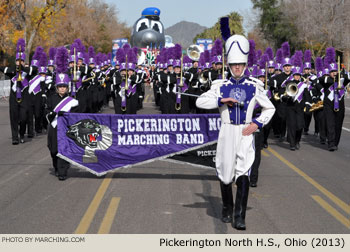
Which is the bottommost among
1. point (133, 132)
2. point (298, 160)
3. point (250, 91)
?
point (298, 160)

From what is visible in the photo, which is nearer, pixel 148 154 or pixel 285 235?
Answer: pixel 285 235

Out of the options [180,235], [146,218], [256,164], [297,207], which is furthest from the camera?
[256,164]

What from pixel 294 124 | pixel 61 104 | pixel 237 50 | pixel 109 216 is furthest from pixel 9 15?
pixel 237 50

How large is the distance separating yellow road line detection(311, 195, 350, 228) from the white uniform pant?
1432 millimetres

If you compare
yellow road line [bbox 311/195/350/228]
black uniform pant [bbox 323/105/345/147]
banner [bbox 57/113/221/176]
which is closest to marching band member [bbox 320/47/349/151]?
black uniform pant [bbox 323/105/345/147]

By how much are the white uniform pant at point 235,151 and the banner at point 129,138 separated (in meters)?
3.15

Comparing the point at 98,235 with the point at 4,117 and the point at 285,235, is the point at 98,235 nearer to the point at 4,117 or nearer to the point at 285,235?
the point at 285,235

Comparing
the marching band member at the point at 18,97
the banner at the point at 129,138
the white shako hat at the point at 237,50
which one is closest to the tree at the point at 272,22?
the marching band member at the point at 18,97

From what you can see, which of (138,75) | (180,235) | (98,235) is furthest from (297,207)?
(138,75)

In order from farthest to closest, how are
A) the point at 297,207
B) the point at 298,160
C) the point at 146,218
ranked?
the point at 298,160 < the point at 297,207 < the point at 146,218

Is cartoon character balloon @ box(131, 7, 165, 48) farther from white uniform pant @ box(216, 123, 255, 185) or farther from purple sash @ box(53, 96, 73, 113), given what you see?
white uniform pant @ box(216, 123, 255, 185)

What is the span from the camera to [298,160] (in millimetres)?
13836

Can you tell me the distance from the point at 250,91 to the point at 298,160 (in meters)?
6.50

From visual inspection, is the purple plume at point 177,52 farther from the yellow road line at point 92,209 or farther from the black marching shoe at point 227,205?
the black marching shoe at point 227,205
